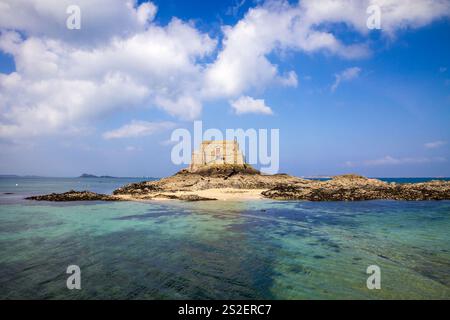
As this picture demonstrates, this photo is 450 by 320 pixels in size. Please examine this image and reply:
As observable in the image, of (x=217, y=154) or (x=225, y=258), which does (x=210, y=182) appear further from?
(x=225, y=258)

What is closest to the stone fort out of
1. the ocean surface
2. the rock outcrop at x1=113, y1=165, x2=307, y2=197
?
the rock outcrop at x1=113, y1=165, x2=307, y2=197

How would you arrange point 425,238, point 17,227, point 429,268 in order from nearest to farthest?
point 429,268
point 425,238
point 17,227

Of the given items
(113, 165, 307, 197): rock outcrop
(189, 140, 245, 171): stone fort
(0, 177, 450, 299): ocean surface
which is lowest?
(0, 177, 450, 299): ocean surface

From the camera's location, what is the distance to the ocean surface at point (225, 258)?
6544 mm

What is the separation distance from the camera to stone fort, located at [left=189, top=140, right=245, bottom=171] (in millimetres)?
62094

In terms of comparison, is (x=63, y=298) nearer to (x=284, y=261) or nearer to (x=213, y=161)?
(x=284, y=261)

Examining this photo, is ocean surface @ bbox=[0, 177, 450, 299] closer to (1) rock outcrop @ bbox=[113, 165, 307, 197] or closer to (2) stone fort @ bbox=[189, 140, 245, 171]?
(1) rock outcrop @ bbox=[113, 165, 307, 197]

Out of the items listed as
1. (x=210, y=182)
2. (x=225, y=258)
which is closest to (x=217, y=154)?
(x=210, y=182)

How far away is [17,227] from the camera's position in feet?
47.8

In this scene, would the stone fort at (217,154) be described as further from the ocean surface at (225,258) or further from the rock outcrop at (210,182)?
the ocean surface at (225,258)

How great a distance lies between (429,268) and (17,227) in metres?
18.6

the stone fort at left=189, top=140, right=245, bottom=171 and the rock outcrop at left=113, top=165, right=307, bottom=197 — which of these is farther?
the stone fort at left=189, top=140, right=245, bottom=171

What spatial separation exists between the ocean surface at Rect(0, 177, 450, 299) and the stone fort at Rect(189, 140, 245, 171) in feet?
151
